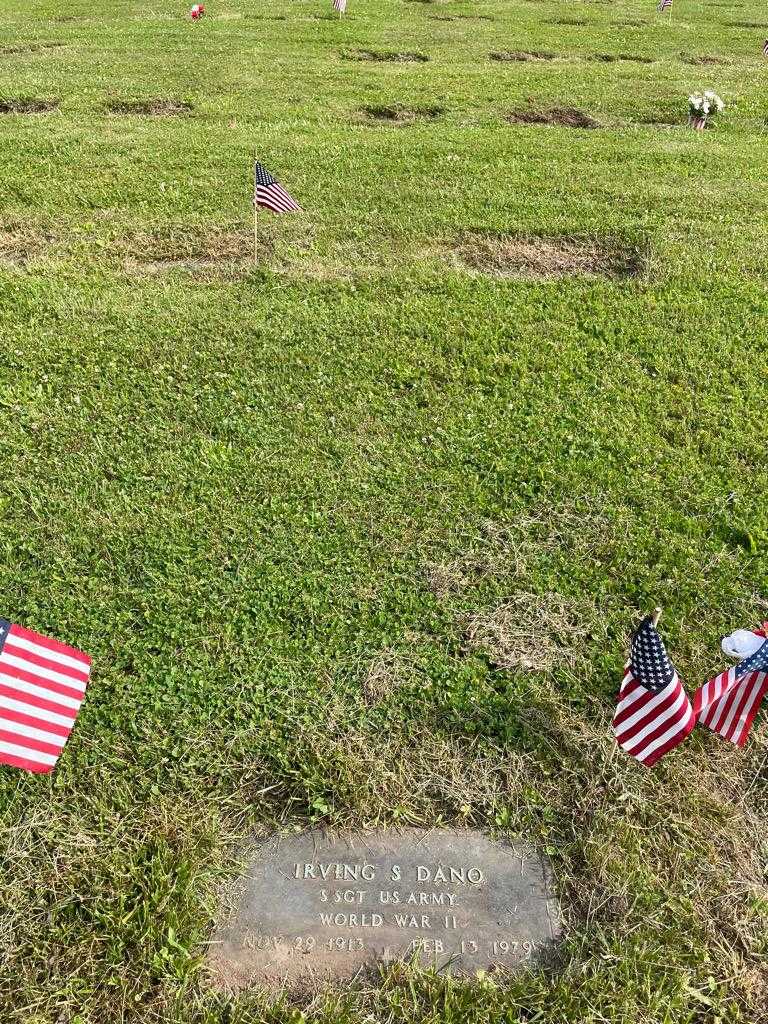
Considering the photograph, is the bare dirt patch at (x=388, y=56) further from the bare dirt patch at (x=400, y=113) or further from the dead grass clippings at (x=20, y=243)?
the dead grass clippings at (x=20, y=243)

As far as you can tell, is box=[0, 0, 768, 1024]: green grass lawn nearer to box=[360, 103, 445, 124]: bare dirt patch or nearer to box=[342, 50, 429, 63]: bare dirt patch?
box=[360, 103, 445, 124]: bare dirt patch

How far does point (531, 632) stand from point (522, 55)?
49.2 ft

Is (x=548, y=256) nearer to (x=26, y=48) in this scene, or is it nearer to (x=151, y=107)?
(x=151, y=107)

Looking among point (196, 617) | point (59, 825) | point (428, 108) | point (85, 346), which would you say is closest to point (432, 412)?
point (196, 617)

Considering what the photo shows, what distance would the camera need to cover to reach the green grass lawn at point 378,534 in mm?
2938

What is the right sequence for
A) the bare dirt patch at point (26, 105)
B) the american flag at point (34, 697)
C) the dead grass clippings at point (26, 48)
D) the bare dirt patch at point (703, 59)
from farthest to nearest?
the bare dirt patch at point (703, 59) → the dead grass clippings at point (26, 48) → the bare dirt patch at point (26, 105) → the american flag at point (34, 697)

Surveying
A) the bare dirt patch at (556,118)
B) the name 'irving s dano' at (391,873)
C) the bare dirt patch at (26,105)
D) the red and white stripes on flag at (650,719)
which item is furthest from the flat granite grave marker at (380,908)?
the bare dirt patch at (26,105)

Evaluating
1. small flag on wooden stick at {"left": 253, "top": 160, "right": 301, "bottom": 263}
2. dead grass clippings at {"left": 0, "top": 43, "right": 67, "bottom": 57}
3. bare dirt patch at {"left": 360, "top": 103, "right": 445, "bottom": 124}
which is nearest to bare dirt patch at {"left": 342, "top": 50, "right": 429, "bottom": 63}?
bare dirt patch at {"left": 360, "top": 103, "right": 445, "bottom": 124}

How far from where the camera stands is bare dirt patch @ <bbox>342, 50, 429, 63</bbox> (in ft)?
46.9

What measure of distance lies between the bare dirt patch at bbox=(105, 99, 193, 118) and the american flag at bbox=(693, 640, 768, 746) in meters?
11.3

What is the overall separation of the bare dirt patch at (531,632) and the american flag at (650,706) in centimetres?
61

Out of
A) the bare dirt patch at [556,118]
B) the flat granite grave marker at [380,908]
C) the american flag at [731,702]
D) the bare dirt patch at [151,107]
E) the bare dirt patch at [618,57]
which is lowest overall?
the flat granite grave marker at [380,908]

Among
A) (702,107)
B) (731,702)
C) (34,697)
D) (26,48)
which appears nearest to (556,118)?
(702,107)

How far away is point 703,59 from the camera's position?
48.8 ft
